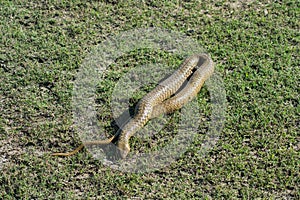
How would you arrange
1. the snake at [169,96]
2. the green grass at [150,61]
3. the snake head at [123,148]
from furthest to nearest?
the snake at [169,96], the snake head at [123,148], the green grass at [150,61]

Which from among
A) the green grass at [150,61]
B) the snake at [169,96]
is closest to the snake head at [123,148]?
the snake at [169,96]

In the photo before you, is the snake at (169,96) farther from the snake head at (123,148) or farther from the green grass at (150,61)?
the green grass at (150,61)

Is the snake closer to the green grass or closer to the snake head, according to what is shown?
the snake head

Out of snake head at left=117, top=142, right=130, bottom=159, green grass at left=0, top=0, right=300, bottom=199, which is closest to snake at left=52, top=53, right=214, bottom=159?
snake head at left=117, top=142, right=130, bottom=159

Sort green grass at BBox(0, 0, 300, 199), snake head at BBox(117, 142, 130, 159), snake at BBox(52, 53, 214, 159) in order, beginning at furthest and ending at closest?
snake at BBox(52, 53, 214, 159) → snake head at BBox(117, 142, 130, 159) → green grass at BBox(0, 0, 300, 199)

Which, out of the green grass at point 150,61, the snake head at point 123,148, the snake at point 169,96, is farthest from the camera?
the snake at point 169,96

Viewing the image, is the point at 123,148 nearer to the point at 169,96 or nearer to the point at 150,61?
the point at 169,96
